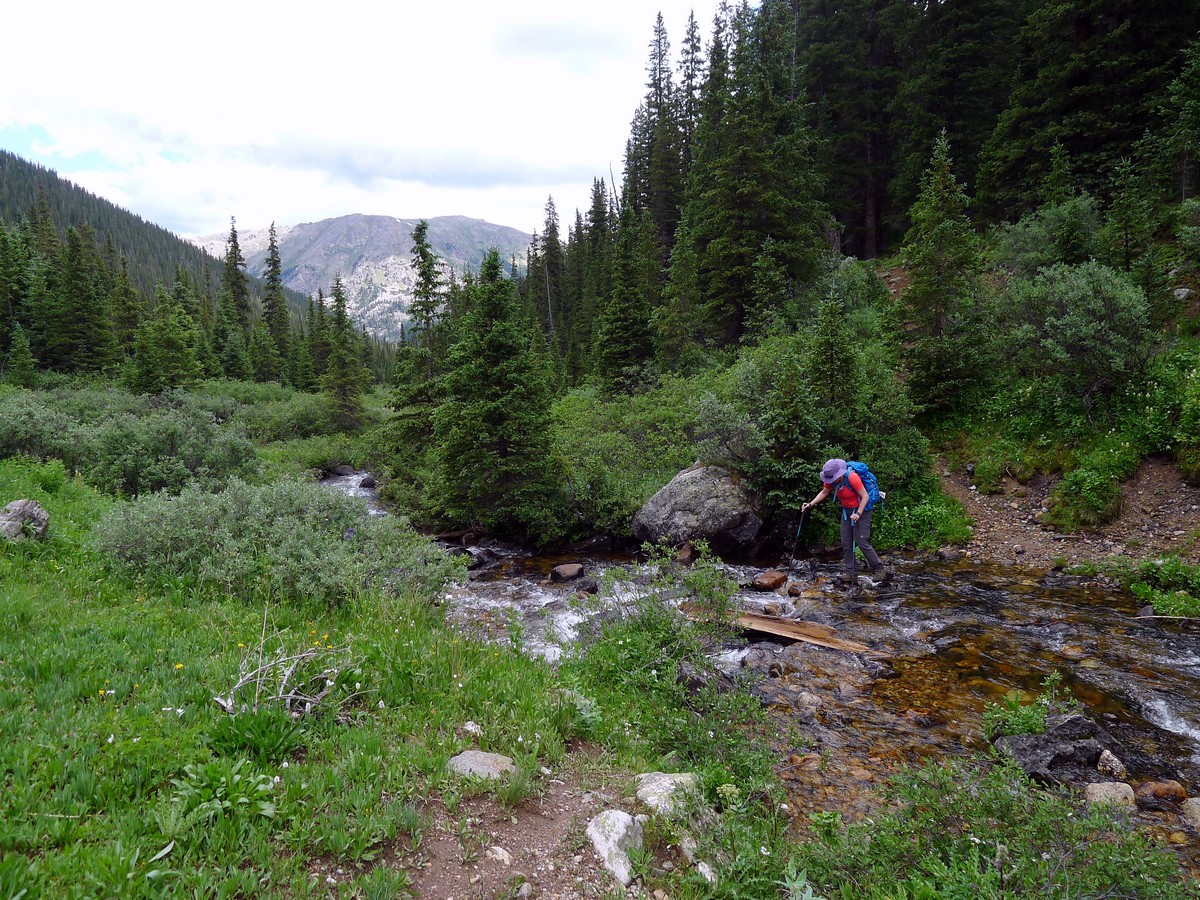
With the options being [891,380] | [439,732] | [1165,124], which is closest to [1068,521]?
[891,380]

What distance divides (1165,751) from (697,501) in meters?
9.28

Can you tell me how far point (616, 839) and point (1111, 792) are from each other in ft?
15.3

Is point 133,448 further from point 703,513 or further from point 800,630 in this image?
point 800,630

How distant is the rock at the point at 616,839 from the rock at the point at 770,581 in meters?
8.35

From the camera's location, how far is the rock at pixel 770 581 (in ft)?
38.1

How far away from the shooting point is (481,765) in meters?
4.20

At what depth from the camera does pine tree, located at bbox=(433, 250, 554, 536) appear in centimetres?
1545

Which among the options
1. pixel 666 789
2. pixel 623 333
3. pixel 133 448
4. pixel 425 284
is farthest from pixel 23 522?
pixel 623 333

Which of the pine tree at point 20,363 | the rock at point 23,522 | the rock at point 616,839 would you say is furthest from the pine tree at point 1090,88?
the pine tree at point 20,363

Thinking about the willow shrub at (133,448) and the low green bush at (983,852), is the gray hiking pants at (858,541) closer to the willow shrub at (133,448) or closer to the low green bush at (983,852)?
the low green bush at (983,852)

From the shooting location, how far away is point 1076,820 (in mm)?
3578

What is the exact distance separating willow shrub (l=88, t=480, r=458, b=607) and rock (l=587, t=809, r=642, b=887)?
430 centimetres

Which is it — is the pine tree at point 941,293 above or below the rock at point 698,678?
above

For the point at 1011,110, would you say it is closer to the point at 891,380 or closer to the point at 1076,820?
the point at 891,380
